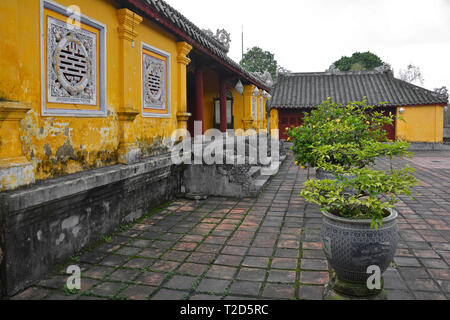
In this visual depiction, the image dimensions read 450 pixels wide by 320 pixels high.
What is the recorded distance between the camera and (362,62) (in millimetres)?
34625

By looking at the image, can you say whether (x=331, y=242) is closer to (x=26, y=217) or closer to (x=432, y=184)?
(x=26, y=217)

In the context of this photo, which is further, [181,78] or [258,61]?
[258,61]

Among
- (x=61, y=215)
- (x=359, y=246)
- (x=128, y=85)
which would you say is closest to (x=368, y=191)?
(x=359, y=246)

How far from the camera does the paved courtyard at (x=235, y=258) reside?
341 cm

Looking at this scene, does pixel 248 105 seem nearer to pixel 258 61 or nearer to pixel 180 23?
pixel 180 23

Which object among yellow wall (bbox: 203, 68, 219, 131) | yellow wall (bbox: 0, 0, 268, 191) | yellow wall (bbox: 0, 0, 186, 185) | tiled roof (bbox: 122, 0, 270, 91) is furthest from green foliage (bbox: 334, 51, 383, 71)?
yellow wall (bbox: 0, 0, 186, 185)

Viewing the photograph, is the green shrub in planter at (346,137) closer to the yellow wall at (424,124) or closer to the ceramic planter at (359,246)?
the ceramic planter at (359,246)

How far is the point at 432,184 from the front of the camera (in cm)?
909

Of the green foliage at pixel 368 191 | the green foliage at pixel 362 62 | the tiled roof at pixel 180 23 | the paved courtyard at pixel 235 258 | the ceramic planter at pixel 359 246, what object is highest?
the green foliage at pixel 362 62

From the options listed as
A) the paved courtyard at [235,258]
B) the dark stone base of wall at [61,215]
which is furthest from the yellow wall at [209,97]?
the dark stone base of wall at [61,215]

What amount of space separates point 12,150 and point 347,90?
74.2ft

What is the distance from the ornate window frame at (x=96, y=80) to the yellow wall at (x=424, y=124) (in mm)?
19437

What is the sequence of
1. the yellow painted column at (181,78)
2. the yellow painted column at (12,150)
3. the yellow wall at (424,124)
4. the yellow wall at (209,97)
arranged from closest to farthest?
the yellow painted column at (12,150), the yellow painted column at (181,78), the yellow wall at (209,97), the yellow wall at (424,124)
